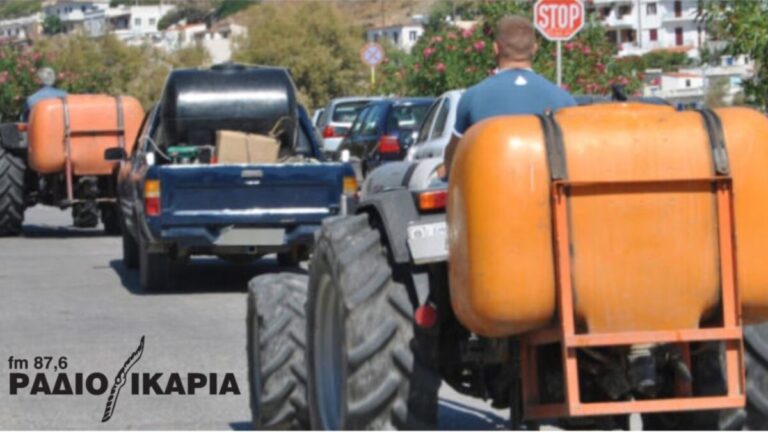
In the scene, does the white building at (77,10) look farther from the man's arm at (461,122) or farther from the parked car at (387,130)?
the man's arm at (461,122)

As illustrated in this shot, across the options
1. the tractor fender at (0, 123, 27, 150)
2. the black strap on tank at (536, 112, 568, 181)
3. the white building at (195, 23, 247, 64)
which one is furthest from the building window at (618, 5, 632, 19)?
the black strap on tank at (536, 112, 568, 181)

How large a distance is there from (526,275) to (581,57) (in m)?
24.6

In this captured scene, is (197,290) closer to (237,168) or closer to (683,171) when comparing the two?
(237,168)

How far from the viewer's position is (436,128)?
20859 millimetres

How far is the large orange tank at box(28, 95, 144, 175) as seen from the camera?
2142 centimetres

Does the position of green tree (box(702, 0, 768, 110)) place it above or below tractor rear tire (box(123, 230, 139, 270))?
above

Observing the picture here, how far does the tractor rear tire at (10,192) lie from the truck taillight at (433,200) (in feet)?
53.7

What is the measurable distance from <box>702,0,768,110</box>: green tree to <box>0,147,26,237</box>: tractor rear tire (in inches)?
377

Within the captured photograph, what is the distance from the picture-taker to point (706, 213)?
601 cm

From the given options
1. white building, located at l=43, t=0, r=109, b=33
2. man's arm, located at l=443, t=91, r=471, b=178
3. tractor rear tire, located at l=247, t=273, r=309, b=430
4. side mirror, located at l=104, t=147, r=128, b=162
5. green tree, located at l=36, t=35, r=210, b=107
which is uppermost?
man's arm, located at l=443, t=91, r=471, b=178

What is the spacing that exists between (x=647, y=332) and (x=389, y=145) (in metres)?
22.4

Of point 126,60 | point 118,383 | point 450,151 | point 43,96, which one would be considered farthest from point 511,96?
point 126,60

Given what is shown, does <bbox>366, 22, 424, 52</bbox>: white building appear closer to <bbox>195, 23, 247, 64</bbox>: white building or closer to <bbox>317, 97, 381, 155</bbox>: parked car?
<bbox>195, 23, 247, 64</bbox>: white building

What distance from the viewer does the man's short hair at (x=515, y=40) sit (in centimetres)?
713
